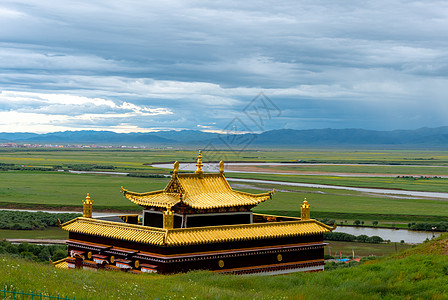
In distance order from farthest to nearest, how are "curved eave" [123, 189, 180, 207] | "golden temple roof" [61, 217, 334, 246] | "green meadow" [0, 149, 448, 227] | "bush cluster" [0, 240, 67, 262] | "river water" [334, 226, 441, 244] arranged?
"green meadow" [0, 149, 448, 227]
"river water" [334, 226, 441, 244]
"bush cluster" [0, 240, 67, 262]
"curved eave" [123, 189, 180, 207]
"golden temple roof" [61, 217, 334, 246]

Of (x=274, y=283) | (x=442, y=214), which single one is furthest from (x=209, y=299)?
(x=442, y=214)

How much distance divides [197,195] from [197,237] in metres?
3.35

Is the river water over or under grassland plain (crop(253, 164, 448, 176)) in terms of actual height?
under

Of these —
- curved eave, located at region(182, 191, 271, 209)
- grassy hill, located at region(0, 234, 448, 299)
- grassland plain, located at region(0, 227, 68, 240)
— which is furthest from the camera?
grassland plain, located at region(0, 227, 68, 240)

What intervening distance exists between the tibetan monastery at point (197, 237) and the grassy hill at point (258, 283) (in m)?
1.89

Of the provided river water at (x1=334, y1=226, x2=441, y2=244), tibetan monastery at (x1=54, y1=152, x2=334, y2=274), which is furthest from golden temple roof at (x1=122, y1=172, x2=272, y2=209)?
river water at (x1=334, y1=226, x2=441, y2=244)

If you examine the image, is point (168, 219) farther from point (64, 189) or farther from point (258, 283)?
point (64, 189)

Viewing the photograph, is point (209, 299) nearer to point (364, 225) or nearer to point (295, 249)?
point (295, 249)

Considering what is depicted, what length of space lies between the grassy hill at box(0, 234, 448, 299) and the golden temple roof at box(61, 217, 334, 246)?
1865 mm

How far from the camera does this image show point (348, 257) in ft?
162

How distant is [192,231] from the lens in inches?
1073

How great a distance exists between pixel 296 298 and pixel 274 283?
3.25 m

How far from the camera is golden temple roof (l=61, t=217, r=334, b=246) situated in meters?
26.5

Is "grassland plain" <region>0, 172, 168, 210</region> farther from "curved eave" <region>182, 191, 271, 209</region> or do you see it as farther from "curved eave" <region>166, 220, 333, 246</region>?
"curved eave" <region>166, 220, 333, 246</region>
